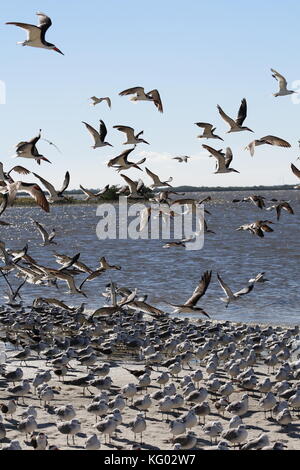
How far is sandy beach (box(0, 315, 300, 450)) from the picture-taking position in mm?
11641

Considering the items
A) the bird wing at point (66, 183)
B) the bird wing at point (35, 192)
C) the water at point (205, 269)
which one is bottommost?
Answer: the water at point (205, 269)

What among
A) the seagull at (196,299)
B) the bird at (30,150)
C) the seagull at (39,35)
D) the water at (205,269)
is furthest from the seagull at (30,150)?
the water at (205,269)

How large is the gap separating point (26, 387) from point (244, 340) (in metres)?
6.45

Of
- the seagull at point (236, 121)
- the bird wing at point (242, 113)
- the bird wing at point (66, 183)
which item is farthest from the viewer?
the bird wing at point (66, 183)

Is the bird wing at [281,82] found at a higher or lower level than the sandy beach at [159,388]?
higher

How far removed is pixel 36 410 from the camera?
13047mm

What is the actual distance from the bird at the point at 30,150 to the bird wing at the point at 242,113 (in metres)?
4.53

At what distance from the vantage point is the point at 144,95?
17172mm

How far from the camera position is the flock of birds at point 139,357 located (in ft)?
38.7

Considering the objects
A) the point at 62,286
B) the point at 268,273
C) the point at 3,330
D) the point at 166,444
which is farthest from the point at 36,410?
the point at 268,273

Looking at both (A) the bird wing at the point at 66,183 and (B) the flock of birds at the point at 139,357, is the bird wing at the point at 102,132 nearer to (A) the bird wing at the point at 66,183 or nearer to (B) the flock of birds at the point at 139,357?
(B) the flock of birds at the point at 139,357

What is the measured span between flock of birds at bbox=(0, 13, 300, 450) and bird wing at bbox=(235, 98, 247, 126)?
0.12 feet

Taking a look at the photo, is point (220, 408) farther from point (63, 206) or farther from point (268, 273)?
point (63, 206)

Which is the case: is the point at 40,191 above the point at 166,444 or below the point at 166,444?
above
